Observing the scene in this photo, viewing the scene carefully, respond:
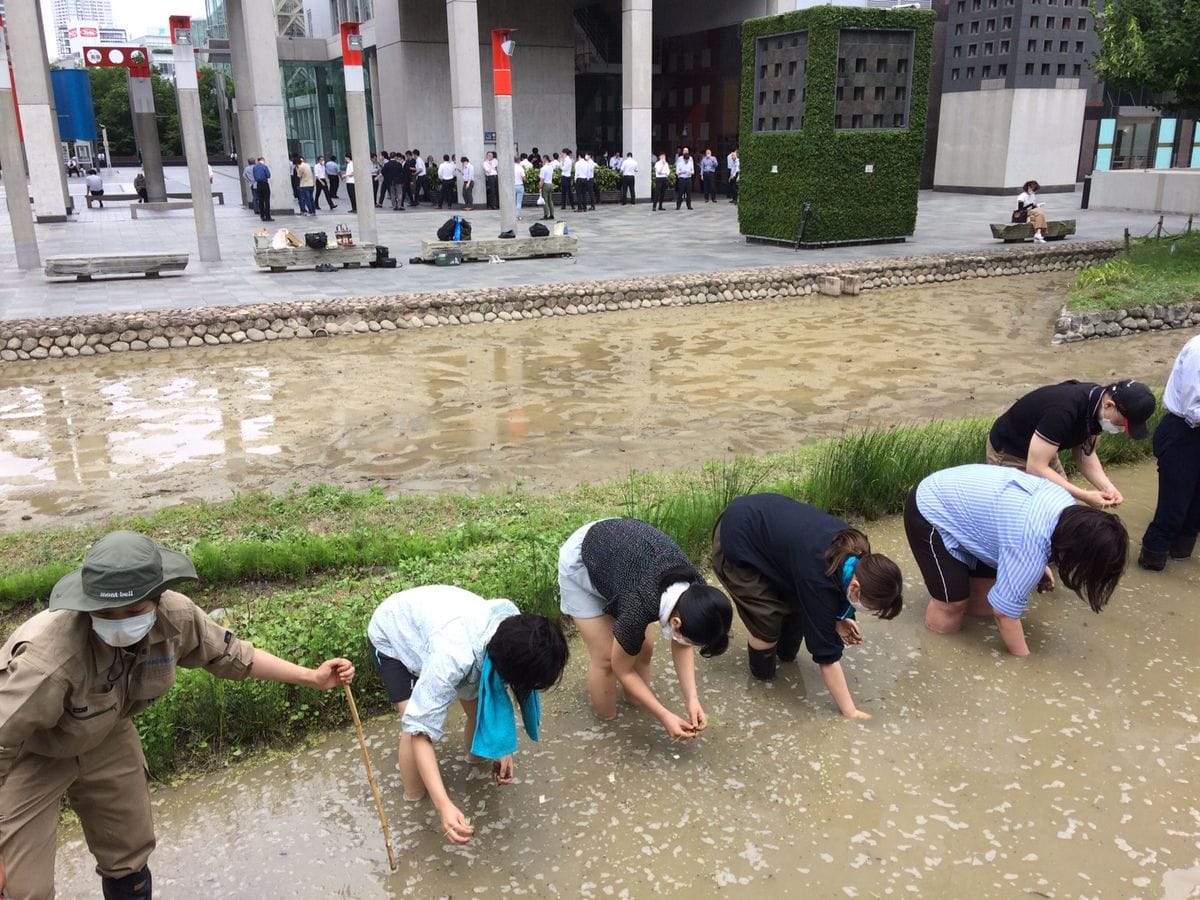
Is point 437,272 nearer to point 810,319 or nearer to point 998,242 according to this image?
point 810,319

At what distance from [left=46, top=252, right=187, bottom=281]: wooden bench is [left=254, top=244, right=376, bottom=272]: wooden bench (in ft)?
4.08

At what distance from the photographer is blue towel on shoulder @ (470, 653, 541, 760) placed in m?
3.15

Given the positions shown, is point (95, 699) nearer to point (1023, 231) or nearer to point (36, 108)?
point (1023, 231)

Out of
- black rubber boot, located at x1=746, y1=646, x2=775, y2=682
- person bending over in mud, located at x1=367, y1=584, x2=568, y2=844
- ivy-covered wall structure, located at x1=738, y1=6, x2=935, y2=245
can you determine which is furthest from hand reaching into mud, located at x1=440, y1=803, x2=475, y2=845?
ivy-covered wall structure, located at x1=738, y1=6, x2=935, y2=245

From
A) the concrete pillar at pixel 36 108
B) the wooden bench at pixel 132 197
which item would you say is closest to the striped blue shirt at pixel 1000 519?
the concrete pillar at pixel 36 108

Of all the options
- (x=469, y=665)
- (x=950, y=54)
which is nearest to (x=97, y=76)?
(x=950, y=54)

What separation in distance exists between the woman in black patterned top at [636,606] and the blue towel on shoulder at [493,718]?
1.63 feet

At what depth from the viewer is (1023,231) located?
18.5 m

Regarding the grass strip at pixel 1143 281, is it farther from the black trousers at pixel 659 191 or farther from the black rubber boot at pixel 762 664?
the black trousers at pixel 659 191

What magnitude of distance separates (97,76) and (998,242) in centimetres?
6349

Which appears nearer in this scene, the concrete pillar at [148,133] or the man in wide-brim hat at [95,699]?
the man in wide-brim hat at [95,699]

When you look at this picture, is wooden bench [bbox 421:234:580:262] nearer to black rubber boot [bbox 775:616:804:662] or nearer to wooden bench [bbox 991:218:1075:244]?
wooden bench [bbox 991:218:1075:244]

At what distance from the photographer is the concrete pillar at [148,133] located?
82.5 feet

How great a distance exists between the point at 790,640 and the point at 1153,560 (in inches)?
94.9
